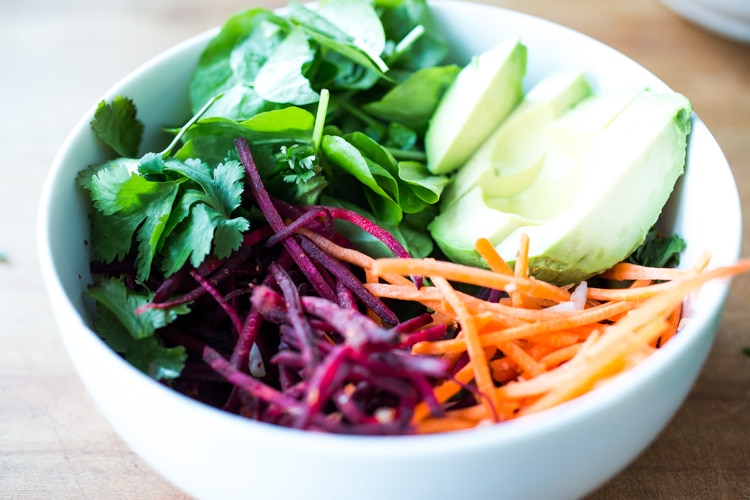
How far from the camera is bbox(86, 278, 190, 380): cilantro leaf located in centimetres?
98

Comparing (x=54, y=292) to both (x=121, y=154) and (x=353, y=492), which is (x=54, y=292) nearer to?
(x=121, y=154)

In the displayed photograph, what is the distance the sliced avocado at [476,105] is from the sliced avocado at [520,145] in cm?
2

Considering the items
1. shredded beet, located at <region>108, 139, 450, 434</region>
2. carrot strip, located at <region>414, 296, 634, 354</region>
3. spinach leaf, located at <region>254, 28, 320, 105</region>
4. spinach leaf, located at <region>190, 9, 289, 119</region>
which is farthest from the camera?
spinach leaf, located at <region>190, 9, 289, 119</region>

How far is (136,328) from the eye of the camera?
1.00 metres

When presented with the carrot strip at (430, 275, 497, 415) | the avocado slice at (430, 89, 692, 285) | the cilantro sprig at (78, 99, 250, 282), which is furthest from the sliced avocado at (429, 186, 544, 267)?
the cilantro sprig at (78, 99, 250, 282)

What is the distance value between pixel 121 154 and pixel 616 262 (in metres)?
0.82

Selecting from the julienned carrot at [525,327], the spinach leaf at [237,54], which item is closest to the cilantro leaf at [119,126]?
the spinach leaf at [237,54]

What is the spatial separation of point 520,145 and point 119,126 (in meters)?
0.70

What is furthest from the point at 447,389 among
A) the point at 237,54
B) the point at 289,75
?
the point at 237,54

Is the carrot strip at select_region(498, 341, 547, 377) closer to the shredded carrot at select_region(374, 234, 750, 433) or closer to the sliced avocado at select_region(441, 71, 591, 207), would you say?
the shredded carrot at select_region(374, 234, 750, 433)

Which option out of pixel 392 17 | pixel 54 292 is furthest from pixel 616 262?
pixel 54 292

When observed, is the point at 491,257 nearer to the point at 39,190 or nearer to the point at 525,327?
the point at 525,327

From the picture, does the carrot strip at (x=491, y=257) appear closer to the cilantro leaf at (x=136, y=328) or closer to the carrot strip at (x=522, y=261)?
the carrot strip at (x=522, y=261)

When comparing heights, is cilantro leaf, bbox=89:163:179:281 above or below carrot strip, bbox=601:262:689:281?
above
